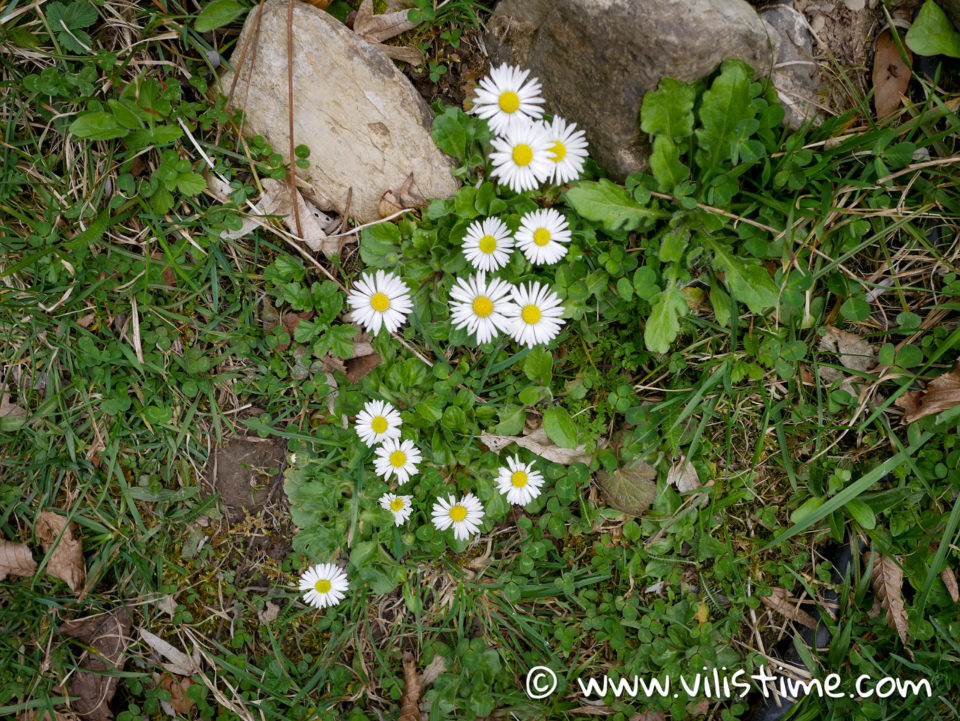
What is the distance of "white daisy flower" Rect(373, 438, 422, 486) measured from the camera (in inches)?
101

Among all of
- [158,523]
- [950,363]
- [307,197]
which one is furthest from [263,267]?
[950,363]

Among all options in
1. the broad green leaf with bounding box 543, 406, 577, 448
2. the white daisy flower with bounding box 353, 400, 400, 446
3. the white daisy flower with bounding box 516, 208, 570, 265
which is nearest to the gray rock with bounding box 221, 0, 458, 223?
the white daisy flower with bounding box 516, 208, 570, 265

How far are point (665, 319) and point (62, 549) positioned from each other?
9.39 feet

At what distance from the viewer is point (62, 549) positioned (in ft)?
9.00

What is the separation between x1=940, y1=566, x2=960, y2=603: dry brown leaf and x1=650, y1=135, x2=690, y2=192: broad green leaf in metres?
2.03

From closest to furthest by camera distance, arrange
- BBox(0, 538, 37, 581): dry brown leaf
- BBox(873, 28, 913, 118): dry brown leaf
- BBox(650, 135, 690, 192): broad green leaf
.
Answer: BBox(650, 135, 690, 192): broad green leaf, BBox(873, 28, 913, 118): dry brown leaf, BBox(0, 538, 37, 581): dry brown leaf

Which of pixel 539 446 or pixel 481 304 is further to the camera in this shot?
pixel 539 446

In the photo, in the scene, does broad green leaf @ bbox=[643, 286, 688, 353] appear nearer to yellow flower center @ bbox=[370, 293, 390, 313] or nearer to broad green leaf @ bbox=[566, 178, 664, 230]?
broad green leaf @ bbox=[566, 178, 664, 230]

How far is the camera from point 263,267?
2.71 metres

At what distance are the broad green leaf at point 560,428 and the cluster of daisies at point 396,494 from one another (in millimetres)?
196

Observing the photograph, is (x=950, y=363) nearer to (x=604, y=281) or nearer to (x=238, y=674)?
(x=604, y=281)

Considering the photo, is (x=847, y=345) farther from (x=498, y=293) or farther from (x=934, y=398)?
(x=498, y=293)

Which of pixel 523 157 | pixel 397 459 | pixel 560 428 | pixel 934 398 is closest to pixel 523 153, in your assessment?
pixel 523 157

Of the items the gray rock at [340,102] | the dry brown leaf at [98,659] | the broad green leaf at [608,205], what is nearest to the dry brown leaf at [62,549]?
the dry brown leaf at [98,659]
